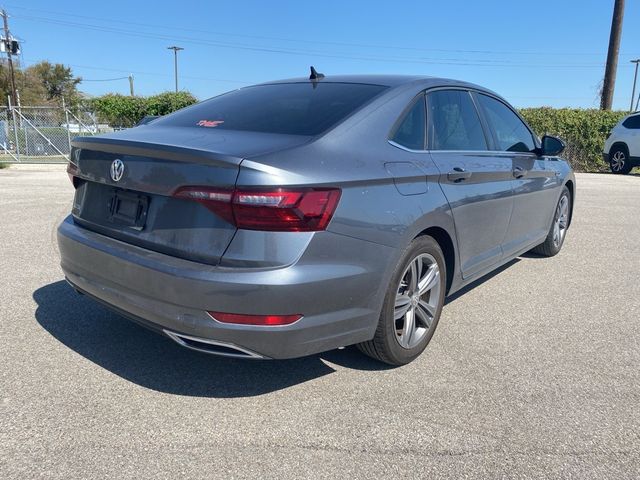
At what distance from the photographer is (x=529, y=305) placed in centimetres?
443

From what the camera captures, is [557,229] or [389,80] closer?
[389,80]

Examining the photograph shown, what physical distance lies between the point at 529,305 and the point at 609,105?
21821mm

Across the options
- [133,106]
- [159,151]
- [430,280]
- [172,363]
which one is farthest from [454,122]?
[133,106]

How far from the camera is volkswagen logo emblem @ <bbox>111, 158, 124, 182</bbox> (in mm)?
2814

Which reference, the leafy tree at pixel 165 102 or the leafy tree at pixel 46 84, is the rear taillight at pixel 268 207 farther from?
the leafy tree at pixel 46 84

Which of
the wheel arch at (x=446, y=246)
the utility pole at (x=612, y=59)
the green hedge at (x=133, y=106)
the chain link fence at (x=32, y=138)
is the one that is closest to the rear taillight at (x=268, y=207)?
the wheel arch at (x=446, y=246)

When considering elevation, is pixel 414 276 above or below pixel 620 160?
above

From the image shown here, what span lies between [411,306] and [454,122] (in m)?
1.37

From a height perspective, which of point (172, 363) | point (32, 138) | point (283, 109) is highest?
point (283, 109)

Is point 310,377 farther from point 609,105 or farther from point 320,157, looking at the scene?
point 609,105

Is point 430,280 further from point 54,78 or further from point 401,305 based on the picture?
point 54,78

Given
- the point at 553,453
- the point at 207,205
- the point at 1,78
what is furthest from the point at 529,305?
the point at 1,78

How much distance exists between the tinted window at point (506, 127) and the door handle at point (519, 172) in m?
0.18

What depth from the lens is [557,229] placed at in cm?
598
